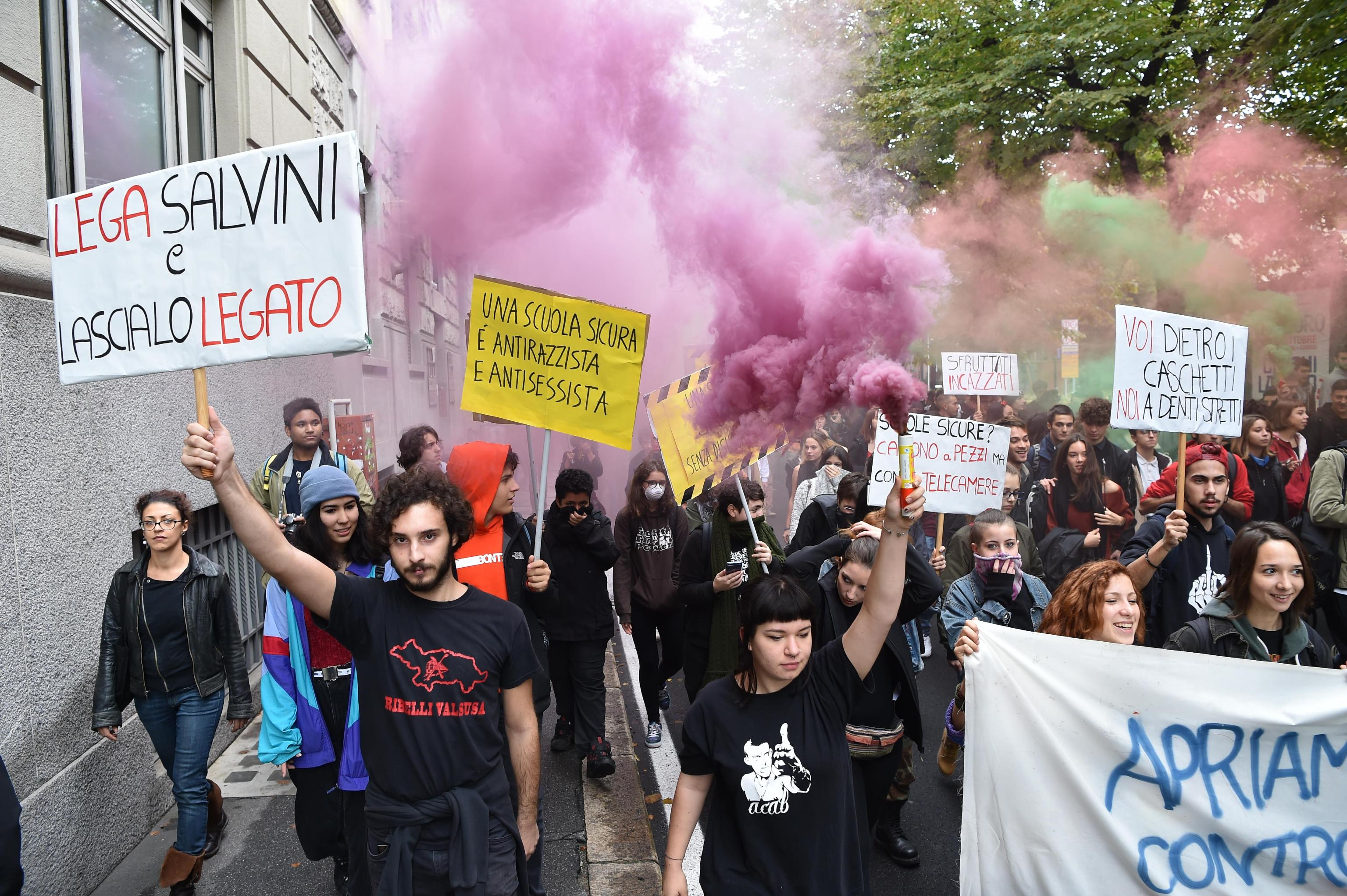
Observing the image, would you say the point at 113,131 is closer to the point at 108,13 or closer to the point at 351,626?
the point at 108,13

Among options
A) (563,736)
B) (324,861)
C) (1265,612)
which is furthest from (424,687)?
(563,736)

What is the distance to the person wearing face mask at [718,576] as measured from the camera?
17.4ft

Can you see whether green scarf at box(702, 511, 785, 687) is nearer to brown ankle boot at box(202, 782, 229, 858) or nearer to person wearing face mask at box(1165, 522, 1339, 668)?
person wearing face mask at box(1165, 522, 1339, 668)

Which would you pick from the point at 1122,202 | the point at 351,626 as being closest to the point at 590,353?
the point at 351,626

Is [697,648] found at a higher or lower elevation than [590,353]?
lower

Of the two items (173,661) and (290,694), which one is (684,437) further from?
(173,661)

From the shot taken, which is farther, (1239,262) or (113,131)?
(1239,262)

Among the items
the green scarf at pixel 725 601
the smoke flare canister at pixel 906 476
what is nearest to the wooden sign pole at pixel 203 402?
the smoke flare canister at pixel 906 476

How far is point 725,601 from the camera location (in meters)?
5.36

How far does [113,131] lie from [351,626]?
14.6 feet

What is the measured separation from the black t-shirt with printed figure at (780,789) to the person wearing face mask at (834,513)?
293 cm

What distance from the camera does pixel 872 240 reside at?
4.21 m

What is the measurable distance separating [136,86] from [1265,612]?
686cm

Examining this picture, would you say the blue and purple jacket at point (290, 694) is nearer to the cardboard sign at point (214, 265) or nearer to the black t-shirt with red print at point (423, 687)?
the black t-shirt with red print at point (423, 687)
